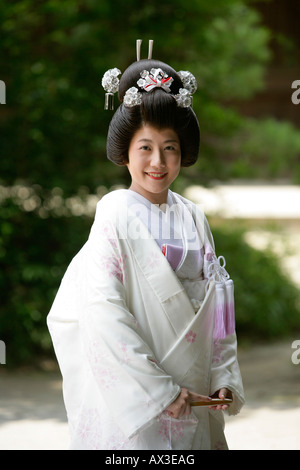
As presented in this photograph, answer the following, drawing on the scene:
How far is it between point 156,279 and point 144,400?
338 millimetres

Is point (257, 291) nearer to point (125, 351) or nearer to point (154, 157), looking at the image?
point (154, 157)

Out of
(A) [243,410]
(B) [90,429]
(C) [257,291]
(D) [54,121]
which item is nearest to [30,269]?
(D) [54,121]

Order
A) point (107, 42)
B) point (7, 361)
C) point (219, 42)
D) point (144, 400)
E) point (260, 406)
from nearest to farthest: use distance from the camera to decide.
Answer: point (144, 400) < point (260, 406) < point (7, 361) < point (107, 42) < point (219, 42)

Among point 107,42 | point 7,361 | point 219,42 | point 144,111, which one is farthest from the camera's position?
point 219,42

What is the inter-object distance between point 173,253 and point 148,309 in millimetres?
183

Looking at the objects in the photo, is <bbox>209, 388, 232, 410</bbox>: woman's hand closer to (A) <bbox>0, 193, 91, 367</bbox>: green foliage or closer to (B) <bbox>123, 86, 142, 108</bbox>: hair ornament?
(B) <bbox>123, 86, 142, 108</bbox>: hair ornament

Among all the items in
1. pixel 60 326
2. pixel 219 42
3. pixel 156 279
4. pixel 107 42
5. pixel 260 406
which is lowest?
pixel 260 406

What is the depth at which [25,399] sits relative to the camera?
4.78 meters

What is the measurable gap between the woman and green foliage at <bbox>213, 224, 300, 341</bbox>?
456 centimetres

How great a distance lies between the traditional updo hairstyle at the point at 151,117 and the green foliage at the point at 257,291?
4.61 meters

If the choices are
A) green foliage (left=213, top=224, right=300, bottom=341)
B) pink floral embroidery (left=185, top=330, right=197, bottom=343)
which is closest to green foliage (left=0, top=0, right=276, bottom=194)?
green foliage (left=213, top=224, right=300, bottom=341)

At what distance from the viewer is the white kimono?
6.17 feet
